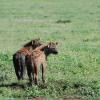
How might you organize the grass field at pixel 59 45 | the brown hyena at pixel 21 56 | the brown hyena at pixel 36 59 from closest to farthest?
1. the grass field at pixel 59 45
2. the brown hyena at pixel 36 59
3. the brown hyena at pixel 21 56

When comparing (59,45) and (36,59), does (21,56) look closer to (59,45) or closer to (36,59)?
(36,59)

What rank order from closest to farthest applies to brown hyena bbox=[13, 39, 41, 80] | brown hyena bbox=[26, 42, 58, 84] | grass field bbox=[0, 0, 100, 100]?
grass field bbox=[0, 0, 100, 100]
brown hyena bbox=[26, 42, 58, 84]
brown hyena bbox=[13, 39, 41, 80]

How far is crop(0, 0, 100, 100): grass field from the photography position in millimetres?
10531

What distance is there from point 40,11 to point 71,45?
534 inches

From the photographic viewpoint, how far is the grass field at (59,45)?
1053cm

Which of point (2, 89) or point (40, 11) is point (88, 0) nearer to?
point (40, 11)

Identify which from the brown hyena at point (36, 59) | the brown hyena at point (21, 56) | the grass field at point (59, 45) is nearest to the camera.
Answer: the grass field at point (59, 45)

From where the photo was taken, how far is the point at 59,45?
17641 mm

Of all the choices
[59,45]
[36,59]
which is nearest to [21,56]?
[36,59]

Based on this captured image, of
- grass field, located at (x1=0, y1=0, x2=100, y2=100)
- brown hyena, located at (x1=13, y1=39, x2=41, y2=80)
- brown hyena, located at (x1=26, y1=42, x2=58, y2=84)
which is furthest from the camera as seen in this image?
brown hyena, located at (x1=13, y1=39, x2=41, y2=80)

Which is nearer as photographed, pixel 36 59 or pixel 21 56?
pixel 36 59

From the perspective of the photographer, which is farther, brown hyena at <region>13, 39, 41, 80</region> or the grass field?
brown hyena at <region>13, 39, 41, 80</region>

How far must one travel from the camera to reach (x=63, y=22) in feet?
82.5

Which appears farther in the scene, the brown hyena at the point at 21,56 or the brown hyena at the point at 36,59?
the brown hyena at the point at 21,56
